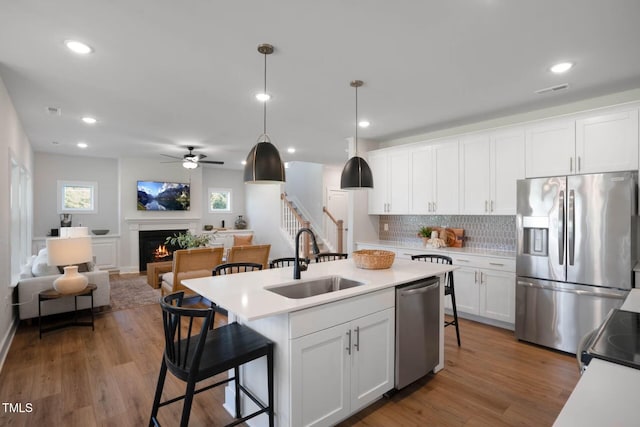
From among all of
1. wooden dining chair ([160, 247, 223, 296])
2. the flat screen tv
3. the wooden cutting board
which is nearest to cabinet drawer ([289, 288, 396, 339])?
the wooden cutting board

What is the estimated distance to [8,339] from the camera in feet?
11.5

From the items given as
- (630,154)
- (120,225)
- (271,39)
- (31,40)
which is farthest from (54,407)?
(120,225)

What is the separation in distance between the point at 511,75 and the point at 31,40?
3.97 m

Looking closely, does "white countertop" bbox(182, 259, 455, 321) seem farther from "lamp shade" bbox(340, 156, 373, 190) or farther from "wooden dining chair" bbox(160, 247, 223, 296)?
"wooden dining chair" bbox(160, 247, 223, 296)

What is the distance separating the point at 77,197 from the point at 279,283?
752cm

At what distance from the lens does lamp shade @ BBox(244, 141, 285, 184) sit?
243 cm

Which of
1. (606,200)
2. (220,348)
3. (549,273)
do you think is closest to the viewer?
(220,348)

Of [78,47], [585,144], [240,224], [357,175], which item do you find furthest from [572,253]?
[240,224]

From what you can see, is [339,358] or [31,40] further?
[31,40]

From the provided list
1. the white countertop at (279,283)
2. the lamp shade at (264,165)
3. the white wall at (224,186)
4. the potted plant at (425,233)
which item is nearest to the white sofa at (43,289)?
the white countertop at (279,283)

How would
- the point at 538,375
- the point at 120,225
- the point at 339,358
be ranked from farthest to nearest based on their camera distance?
the point at 120,225 < the point at 538,375 < the point at 339,358

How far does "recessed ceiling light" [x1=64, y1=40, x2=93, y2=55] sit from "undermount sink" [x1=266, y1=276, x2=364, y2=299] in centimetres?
234

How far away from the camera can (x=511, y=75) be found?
3002mm

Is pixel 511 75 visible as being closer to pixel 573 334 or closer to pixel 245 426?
pixel 573 334
